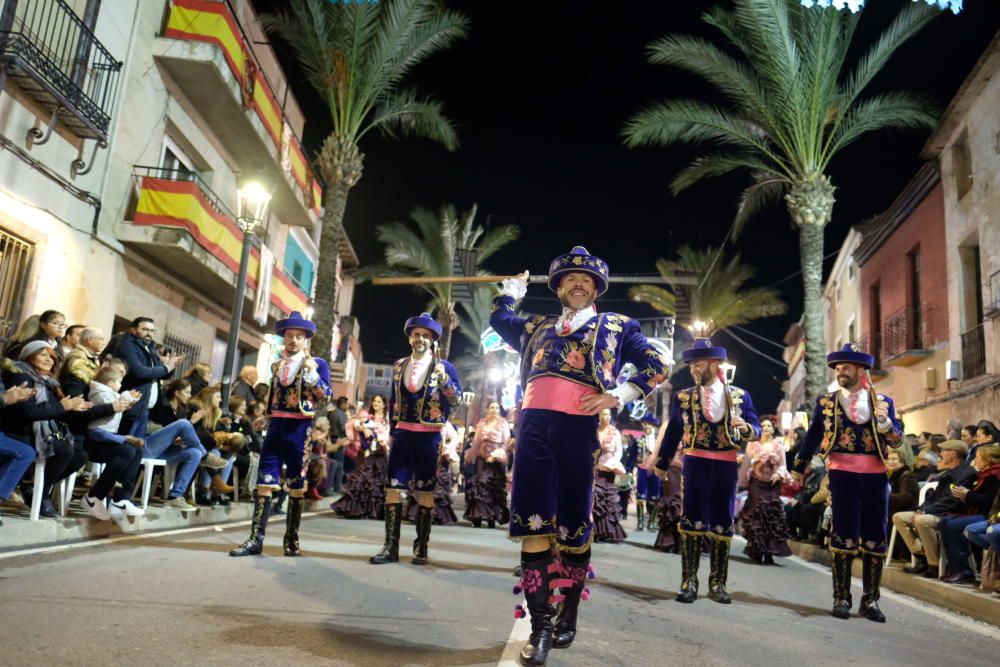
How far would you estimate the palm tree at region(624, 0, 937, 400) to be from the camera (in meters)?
16.8

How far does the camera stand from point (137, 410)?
8789 millimetres

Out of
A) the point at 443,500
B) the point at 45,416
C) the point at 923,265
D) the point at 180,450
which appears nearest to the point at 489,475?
the point at 443,500

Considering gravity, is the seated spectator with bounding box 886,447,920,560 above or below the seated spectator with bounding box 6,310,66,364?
below

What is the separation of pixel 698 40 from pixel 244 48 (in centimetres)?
1112

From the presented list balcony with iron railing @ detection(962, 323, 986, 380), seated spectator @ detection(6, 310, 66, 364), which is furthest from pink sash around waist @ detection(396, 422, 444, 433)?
balcony with iron railing @ detection(962, 323, 986, 380)

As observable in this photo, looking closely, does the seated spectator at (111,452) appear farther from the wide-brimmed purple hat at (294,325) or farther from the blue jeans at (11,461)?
the wide-brimmed purple hat at (294,325)

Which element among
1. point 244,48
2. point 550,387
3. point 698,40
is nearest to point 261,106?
point 244,48

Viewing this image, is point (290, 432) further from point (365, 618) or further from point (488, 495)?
point (488, 495)

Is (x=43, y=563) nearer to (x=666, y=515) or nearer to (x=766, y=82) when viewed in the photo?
(x=666, y=515)

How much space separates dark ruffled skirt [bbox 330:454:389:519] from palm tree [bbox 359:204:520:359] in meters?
15.0

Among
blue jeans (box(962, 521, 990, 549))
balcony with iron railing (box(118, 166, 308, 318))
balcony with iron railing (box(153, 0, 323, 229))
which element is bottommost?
blue jeans (box(962, 521, 990, 549))

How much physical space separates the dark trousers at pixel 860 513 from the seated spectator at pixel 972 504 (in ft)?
6.78

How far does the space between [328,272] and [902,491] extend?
12994 mm

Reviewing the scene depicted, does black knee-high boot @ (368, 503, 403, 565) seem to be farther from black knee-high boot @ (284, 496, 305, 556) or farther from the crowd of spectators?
the crowd of spectators
